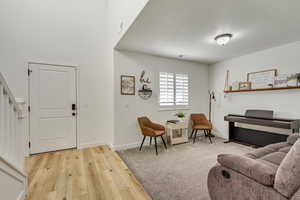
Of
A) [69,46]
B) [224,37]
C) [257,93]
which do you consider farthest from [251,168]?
[69,46]

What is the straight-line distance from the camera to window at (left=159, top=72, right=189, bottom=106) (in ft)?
13.3

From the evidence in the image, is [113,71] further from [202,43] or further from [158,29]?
[202,43]

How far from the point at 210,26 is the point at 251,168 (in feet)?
7.26

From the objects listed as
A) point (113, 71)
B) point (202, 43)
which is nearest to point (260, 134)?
point (202, 43)

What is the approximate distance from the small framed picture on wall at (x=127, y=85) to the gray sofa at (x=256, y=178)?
2.57 metres

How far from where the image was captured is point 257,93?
361 cm

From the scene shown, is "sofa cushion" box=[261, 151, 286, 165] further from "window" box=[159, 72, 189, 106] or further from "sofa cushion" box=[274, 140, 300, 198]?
"window" box=[159, 72, 189, 106]

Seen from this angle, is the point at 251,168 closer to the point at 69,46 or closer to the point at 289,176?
the point at 289,176

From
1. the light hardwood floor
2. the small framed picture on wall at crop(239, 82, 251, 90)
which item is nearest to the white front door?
the light hardwood floor

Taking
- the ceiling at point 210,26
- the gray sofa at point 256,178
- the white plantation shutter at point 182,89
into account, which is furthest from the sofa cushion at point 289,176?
the white plantation shutter at point 182,89

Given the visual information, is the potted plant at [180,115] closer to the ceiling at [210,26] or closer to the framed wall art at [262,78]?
the ceiling at [210,26]

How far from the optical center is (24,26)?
3.04 metres

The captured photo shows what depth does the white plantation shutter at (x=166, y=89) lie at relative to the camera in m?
4.03

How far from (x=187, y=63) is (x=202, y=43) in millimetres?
1405
